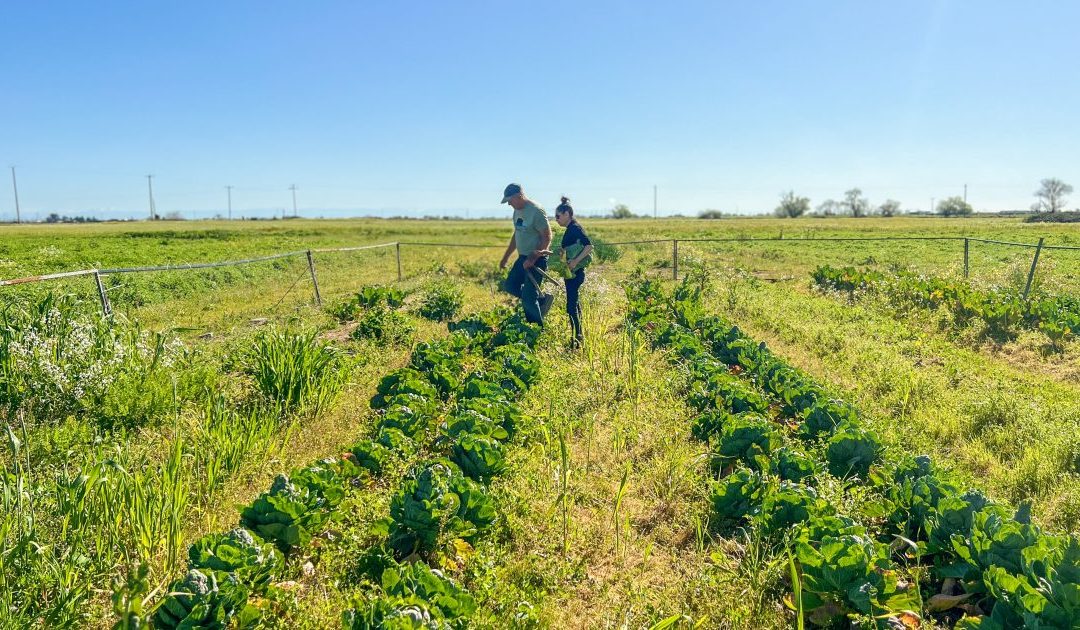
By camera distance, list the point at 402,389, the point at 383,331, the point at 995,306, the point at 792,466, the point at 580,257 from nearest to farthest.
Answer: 1. the point at 792,466
2. the point at 402,389
3. the point at 580,257
4. the point at 383,331
5. the point at 995,306

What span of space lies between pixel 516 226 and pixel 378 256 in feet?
62.5

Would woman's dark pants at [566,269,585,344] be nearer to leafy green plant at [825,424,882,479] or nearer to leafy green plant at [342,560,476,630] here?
leafy green plant at [825,424,882,479]

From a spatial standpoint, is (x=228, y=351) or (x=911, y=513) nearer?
(x=911, y=513)

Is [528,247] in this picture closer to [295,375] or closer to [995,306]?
[295,375]

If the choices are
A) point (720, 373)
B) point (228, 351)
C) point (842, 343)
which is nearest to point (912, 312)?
point (842, 343)

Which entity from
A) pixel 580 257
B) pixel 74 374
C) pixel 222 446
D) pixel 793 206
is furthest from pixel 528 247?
pixel 793 206

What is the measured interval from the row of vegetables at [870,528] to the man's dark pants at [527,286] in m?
3.13

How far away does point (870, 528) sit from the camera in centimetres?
342

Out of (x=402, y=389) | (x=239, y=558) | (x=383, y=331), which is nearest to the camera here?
(x=239, y=558)

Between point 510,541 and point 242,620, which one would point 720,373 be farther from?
point 242,620

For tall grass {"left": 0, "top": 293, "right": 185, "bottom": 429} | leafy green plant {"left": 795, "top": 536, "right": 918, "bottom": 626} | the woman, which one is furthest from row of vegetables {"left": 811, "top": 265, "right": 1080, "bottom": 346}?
tall grass {"left": 0, "top": 293, "right": 185, "bottom": 429}

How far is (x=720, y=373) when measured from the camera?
5.54 meters

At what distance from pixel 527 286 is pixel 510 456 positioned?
11.3ft

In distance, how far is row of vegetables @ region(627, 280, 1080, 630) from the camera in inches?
94.1
